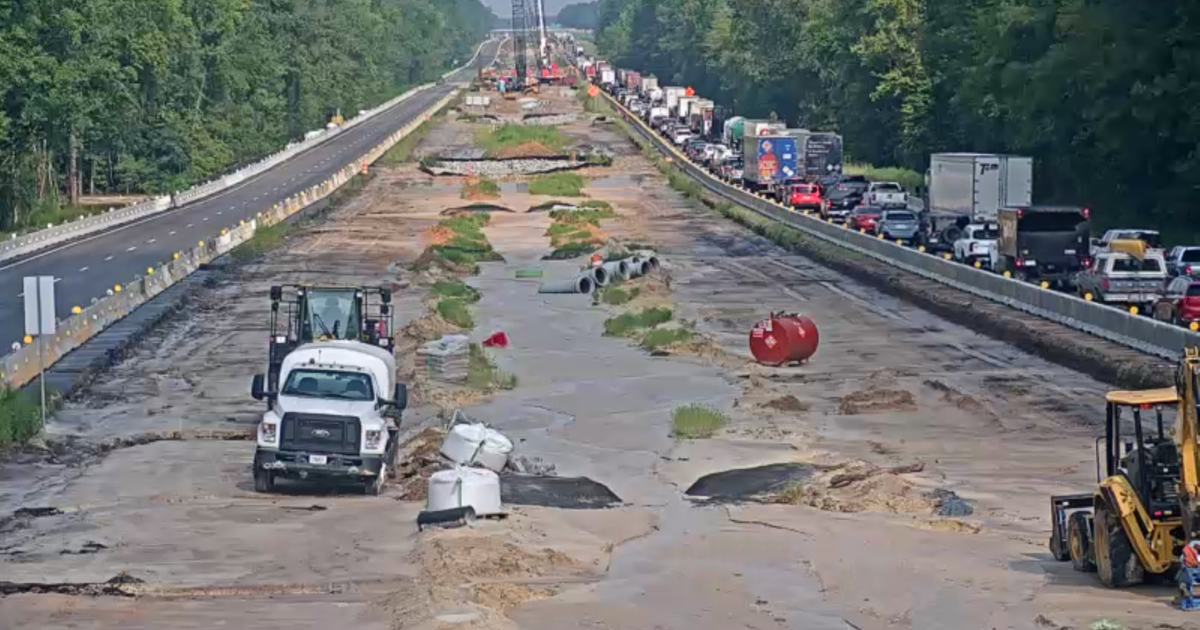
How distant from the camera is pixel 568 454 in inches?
1313

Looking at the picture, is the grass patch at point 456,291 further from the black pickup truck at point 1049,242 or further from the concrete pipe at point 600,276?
the black pickup truck at point 1049,242

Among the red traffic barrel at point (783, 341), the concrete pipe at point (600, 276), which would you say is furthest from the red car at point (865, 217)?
the red traffic barrel at point (783, 341)

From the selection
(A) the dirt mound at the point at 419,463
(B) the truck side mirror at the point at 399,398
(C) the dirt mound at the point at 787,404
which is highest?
(B) the truck side mirror at the point at 399,398

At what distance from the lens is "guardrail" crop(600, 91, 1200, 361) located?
137ft

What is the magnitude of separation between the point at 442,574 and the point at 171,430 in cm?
1480

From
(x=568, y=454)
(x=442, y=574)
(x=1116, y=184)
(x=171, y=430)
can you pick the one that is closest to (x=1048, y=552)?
(x=442, y=574)

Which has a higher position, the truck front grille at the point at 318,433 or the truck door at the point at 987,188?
the truck door at the point at 987,188

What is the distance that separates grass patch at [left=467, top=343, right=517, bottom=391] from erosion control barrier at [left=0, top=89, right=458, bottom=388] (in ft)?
28.8

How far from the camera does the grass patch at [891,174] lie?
112000 mm

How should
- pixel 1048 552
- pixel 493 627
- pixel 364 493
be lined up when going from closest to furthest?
pixel 493 627 → pixel 1048 552 → pixel 364 493

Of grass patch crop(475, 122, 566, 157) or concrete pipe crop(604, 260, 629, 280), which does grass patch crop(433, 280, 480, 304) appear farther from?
grass patch crop(475, 122, 566, 157)

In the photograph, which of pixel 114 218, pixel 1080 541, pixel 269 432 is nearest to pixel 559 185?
pixel 114 218

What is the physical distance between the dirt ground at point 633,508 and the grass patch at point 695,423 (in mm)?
379

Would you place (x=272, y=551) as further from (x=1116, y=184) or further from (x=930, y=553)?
(x=1116, y=184)
